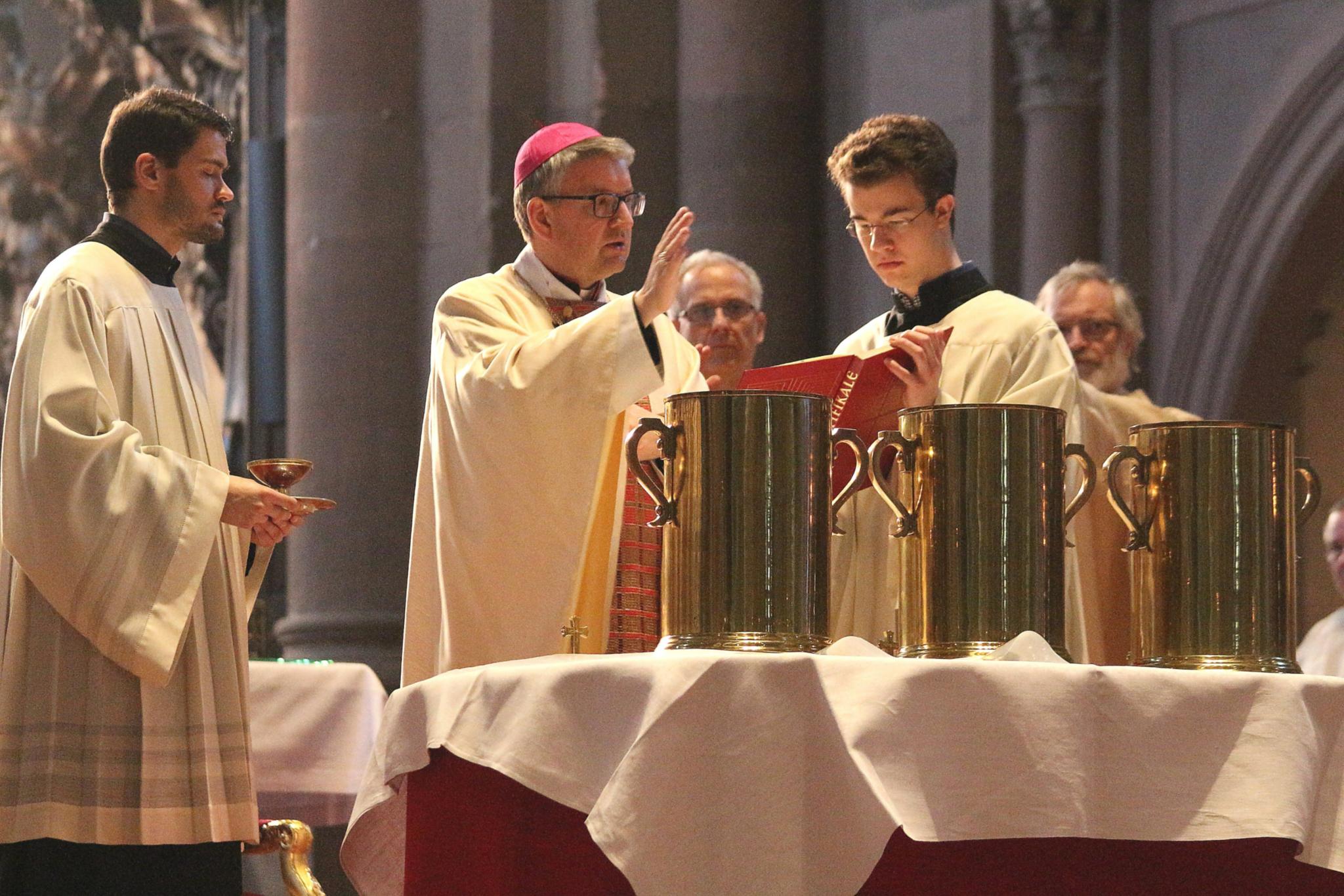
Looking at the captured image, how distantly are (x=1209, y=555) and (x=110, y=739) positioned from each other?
6.31 feet

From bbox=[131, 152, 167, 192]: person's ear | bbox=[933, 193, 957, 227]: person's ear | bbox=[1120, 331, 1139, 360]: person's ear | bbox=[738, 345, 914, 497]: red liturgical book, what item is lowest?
bbox=[738, 345, 914, 497]: red liturgical book

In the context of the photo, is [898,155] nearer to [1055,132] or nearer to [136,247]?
[136,247]

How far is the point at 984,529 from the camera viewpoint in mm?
2781

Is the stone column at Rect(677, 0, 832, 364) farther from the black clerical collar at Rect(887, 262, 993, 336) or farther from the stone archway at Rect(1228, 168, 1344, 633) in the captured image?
the black clerical collar at Rect(887, 262, 993, 336)

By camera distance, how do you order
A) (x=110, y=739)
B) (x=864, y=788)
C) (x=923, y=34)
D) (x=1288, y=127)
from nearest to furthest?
(x=864, y=788), (x=110, y=739), (x=1288, y=127), (x=923, y=34)

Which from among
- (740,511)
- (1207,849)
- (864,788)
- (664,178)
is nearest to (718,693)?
(864,788)

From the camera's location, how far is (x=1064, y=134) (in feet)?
24.8

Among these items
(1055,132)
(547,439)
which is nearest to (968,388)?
(547,439)

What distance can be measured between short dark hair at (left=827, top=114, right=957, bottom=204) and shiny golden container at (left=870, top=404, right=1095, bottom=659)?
47.0 inches

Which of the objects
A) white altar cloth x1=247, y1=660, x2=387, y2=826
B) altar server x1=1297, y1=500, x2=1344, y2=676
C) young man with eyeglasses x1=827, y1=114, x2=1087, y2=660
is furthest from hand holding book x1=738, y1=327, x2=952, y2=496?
white altar cloth x1=247, y1=660, x2=387, y2=826

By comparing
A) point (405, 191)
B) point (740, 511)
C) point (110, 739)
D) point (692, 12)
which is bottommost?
point (110, 739)

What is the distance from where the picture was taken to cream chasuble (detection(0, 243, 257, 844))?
3.70m

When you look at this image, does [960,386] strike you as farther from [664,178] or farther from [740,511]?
[664,178]

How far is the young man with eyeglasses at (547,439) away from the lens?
12.5ft
